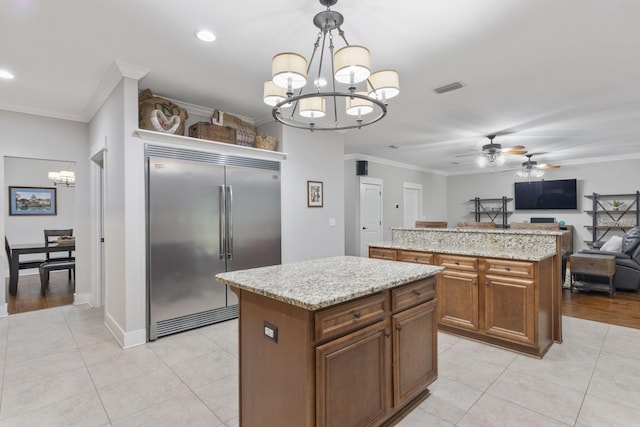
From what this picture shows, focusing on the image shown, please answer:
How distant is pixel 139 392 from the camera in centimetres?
225

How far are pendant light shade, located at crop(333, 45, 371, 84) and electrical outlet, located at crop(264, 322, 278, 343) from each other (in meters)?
1.36

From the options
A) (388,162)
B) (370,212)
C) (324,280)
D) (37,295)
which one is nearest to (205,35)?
(324,280)

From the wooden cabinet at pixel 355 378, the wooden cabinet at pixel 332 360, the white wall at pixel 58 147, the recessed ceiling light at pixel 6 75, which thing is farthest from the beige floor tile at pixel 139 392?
the recessed ceiling light at pixel 6 75

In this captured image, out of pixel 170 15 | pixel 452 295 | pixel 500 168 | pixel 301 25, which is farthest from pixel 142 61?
pixel 500 168

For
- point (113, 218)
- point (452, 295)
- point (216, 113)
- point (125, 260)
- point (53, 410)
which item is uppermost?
point (216, 113)

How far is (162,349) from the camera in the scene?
2.97 m

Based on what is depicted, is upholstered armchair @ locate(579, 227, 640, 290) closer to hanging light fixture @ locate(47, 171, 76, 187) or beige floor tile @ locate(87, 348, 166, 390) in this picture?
beige floor tile @ locate(87, 348, 166, 390)

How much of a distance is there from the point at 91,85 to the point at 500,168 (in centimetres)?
916

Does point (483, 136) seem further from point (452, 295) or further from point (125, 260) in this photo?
point (125, 260)

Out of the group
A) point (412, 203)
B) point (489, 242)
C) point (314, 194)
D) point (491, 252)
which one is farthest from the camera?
point (412, 203)

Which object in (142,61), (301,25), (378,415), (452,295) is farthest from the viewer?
(452,295)

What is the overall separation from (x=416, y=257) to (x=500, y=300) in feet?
2.75

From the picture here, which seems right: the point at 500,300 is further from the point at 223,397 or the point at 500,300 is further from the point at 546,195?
the point at 546,195

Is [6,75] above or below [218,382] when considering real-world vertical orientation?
above
